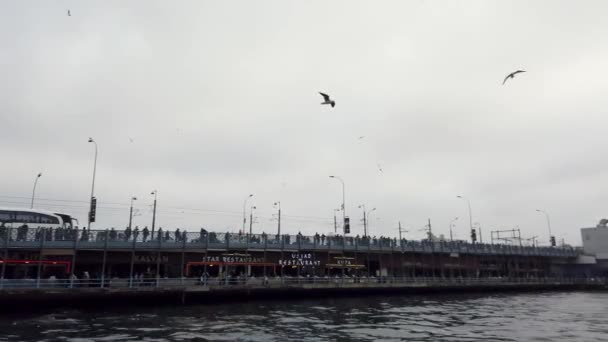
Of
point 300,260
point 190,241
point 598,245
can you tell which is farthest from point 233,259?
point 598,245

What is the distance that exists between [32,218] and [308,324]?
34.6 meters

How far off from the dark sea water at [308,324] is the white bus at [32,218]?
15.2 metres

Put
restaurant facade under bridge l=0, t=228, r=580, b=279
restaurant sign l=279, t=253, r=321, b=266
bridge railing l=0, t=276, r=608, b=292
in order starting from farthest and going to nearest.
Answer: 1. restaurant sign l=279, t=253, r=321, b=266
2. restaurant facade under bridge l=0, t=228, r=580, b=279
3. bridge railing l=0, t=276, r=608, b=292

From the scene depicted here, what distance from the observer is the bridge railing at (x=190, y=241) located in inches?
1788

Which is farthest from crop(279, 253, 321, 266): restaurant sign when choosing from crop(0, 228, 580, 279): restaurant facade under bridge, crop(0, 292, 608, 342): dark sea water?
crop(0, 292, 608, 342): dark sea water

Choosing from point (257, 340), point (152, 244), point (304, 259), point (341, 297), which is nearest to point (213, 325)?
point (257, 340)

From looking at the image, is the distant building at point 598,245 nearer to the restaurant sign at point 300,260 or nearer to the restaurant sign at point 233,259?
the restaurant sign at point 300,260

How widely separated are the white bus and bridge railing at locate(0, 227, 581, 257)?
3.00 meters

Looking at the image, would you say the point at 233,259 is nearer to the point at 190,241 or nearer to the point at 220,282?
the point at 190,241

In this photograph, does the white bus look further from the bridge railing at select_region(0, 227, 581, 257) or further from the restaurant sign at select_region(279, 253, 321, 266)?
the restaurant sign at select_region(279, 253, 321, 266)

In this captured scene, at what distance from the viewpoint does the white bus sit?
158 ft

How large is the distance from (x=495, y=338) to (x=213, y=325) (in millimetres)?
17556

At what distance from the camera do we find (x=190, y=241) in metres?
54.5

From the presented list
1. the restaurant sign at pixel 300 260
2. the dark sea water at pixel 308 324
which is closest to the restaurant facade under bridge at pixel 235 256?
the restaurant sign at pixel 300 260
